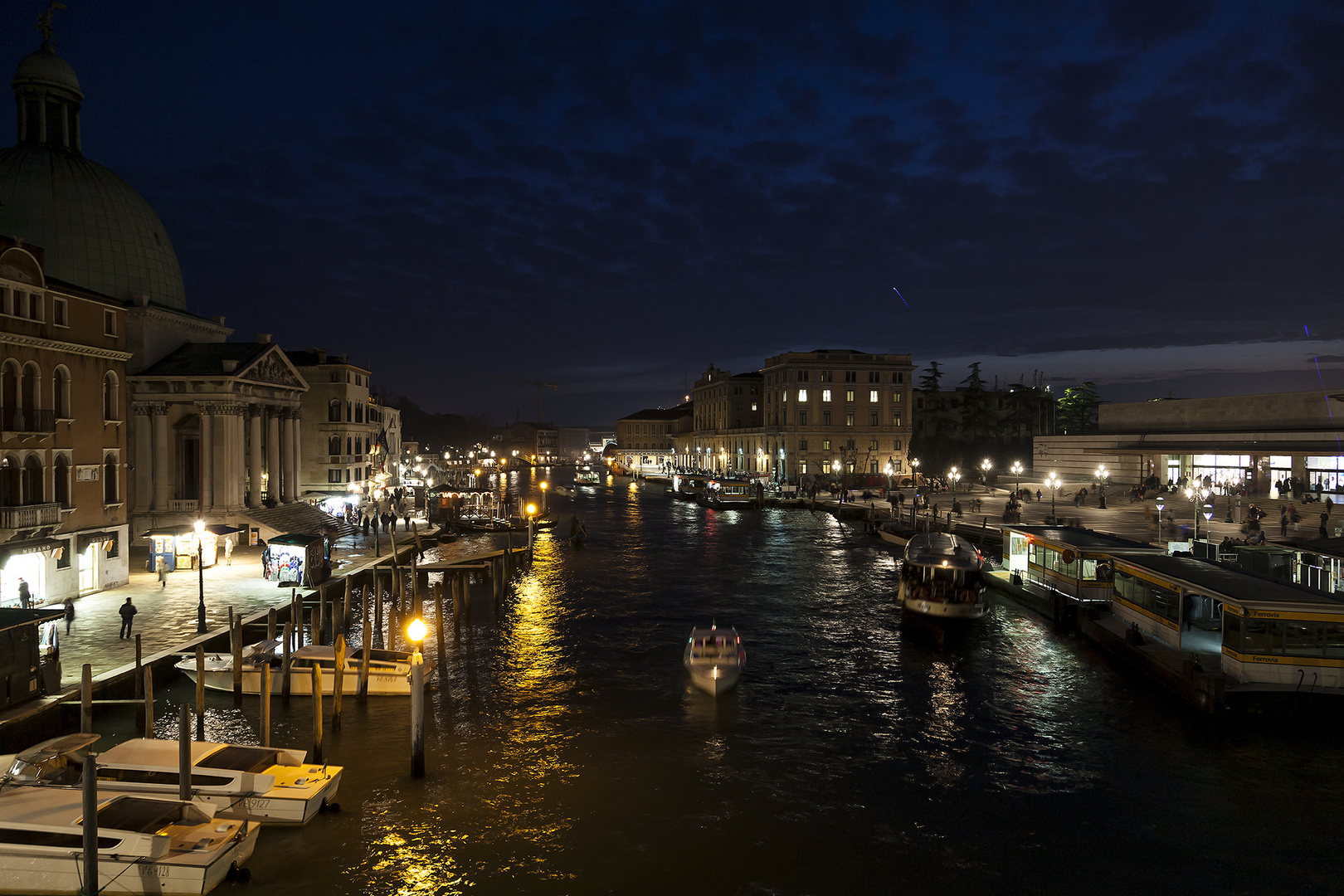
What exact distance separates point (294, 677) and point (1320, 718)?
28.8 meters

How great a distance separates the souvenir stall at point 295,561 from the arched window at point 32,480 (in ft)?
28.4

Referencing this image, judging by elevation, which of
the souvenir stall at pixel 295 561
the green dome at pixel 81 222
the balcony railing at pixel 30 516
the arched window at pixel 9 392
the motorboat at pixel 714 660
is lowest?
the motorboat at pixel 714 660

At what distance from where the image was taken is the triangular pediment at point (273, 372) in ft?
152

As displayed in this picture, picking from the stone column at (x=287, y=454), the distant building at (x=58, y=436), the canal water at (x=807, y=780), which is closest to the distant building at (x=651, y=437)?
the stone column at (x=287, y=454)

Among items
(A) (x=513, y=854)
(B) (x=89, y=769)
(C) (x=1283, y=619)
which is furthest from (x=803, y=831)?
(C) (x=1283, y=619)

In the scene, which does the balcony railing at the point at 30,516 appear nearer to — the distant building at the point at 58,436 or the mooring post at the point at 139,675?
the distant building at the point at 58,436

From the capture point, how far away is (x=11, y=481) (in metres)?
27.6

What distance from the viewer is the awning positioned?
25766 millimetres

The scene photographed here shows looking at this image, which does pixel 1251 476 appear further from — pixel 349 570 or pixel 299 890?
pixel 299 890

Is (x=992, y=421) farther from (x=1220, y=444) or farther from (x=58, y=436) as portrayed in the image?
(x=58, y=436)

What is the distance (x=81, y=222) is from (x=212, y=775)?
145ft

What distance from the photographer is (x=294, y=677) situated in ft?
75.9

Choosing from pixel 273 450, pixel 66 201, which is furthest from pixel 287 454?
pixel 66 201

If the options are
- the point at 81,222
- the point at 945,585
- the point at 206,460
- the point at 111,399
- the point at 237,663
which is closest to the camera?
the point at 237,663
